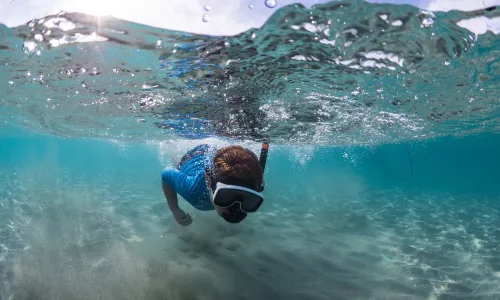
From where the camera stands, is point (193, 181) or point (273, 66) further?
point (273, 66)

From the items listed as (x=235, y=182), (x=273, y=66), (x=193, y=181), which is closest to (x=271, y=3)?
(x=273, y=66)

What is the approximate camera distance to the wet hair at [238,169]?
387 cm

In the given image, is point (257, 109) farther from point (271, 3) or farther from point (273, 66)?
point (271, 3)

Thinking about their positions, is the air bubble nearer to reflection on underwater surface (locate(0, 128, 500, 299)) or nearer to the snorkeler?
the snorkeler

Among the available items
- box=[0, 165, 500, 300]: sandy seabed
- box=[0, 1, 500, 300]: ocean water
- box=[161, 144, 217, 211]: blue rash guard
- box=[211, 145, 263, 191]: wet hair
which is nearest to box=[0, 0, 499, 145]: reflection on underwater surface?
box=[0, 1, 500, 300]: ocean water

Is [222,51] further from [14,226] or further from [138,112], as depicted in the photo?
[14,226]

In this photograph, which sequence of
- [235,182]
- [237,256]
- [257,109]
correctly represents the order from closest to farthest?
[235,182] → [237,256] → [257,109]

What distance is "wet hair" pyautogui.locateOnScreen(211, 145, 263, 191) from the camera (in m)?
3.87

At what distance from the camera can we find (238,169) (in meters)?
3.89

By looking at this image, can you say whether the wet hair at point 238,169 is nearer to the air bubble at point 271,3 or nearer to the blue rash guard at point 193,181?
the blue rash guard at point 193,181

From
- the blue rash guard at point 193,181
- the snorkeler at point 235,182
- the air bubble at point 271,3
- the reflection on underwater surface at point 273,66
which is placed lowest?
the blue rash guard at point 193,181

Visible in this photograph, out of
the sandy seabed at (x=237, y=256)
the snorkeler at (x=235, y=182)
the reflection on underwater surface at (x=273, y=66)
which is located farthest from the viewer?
the sandy seabed at (x=237, y=256)

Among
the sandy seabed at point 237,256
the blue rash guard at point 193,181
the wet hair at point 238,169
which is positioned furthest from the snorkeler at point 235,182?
the sandy seabed at point 237,256

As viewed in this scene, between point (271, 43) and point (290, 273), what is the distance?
5.75m
